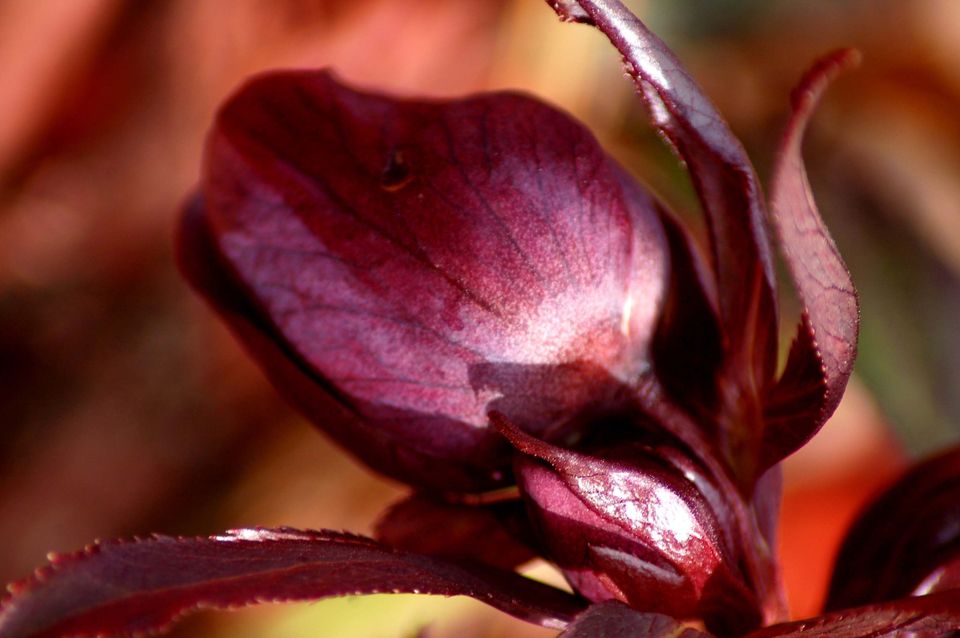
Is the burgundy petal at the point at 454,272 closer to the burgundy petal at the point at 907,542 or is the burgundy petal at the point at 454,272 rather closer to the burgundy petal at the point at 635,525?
the burgundy petal at the point at 635,525

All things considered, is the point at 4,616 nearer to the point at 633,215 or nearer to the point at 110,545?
the point at 110,545

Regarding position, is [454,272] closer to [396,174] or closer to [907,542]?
[396,174]

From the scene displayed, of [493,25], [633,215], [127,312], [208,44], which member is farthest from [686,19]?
[633,215]

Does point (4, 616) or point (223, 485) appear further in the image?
point (223, 485)

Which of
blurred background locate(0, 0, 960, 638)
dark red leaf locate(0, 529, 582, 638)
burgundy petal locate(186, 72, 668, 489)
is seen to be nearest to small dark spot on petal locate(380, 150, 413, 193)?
burgundy petal locate(186, 72, 668, 489)

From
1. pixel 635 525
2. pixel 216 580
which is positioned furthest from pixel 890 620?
pixel 216 580

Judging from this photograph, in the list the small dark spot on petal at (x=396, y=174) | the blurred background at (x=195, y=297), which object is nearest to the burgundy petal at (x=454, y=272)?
the small dark spot on petal at (x=396, y=174)

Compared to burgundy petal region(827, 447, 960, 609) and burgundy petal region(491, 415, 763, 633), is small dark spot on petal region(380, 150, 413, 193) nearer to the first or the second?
burgundy petal region(491, 415, 763, 633)
